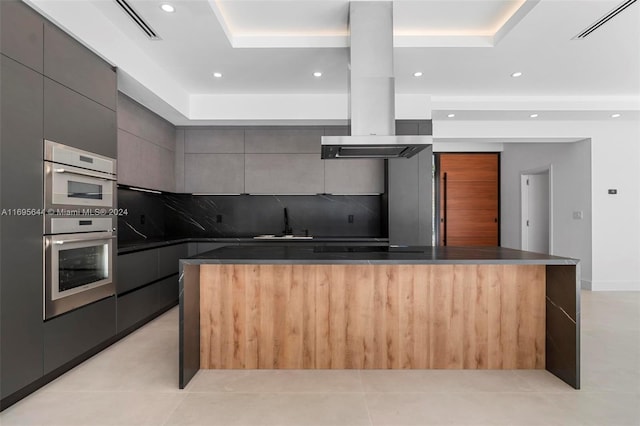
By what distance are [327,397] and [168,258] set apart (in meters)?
2.61

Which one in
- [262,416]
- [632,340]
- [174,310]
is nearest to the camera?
[262,416]

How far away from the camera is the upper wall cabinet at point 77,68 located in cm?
227

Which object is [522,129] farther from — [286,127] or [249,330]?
[249,330]

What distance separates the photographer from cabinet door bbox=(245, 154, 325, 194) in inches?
187

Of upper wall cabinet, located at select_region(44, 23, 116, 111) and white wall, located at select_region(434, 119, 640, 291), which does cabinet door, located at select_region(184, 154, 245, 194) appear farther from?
white wall, located at select_region(434, 119, 640, 291)

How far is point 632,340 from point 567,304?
1467mm

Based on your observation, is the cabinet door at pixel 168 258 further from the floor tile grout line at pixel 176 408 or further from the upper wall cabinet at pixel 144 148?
the floor tile grout line at pixel 176 408

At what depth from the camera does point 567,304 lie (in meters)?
2.27

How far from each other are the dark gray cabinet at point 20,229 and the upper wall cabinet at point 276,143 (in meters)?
2.72

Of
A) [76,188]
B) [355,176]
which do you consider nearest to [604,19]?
[355,176]

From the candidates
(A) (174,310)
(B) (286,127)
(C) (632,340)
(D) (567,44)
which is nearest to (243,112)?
(B) (286,127)

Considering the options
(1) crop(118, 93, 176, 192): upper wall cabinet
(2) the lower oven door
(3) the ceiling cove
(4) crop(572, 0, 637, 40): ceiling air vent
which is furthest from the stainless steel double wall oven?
(4) crop(572, 0, 637, 40): ceiling air vent

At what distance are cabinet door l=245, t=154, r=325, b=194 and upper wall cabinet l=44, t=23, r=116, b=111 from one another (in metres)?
2.04

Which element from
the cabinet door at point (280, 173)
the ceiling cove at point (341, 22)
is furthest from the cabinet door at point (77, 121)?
the cabinet door at point (280, 173)
